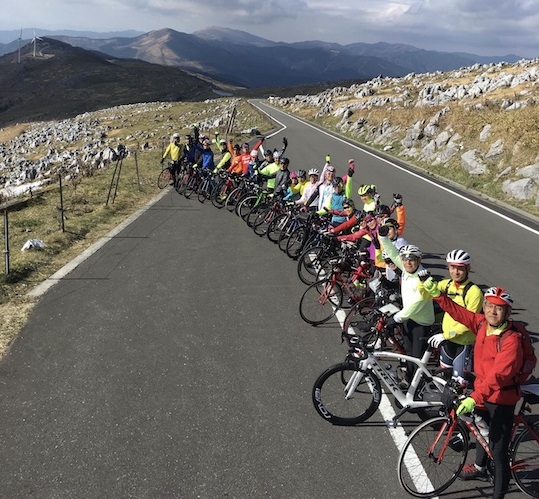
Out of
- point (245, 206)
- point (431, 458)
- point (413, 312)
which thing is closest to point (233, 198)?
point (245, 206)

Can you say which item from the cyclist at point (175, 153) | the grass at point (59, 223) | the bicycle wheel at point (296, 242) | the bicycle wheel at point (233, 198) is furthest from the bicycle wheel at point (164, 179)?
the bicycle wheel at point (296, 242)

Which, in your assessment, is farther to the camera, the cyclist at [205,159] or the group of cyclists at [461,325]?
the cyclist at [205,159]

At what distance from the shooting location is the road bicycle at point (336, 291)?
877 cm

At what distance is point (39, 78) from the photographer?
14425 cm

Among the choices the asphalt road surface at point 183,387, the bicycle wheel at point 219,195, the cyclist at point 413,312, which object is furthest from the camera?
the bicycle wheel at point 219,195

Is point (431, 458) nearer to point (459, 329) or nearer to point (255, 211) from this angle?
point (459, 329)

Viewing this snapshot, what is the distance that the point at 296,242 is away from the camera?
39.1ft

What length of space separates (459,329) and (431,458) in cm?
160

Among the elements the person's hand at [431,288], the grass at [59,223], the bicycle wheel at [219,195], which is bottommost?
the grass at [59,223]

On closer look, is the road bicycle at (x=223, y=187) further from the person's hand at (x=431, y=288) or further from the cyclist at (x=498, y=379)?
the cyclist at (x=498, y=379)

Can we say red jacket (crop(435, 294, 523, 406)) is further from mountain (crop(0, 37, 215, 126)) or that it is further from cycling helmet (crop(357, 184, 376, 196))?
mountain (crop(0, 37, 215, 126))

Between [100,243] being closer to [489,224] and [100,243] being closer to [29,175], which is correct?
[489,224]

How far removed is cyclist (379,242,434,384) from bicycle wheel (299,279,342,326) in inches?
88.2

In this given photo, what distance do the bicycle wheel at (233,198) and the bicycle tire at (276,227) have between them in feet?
10.5
